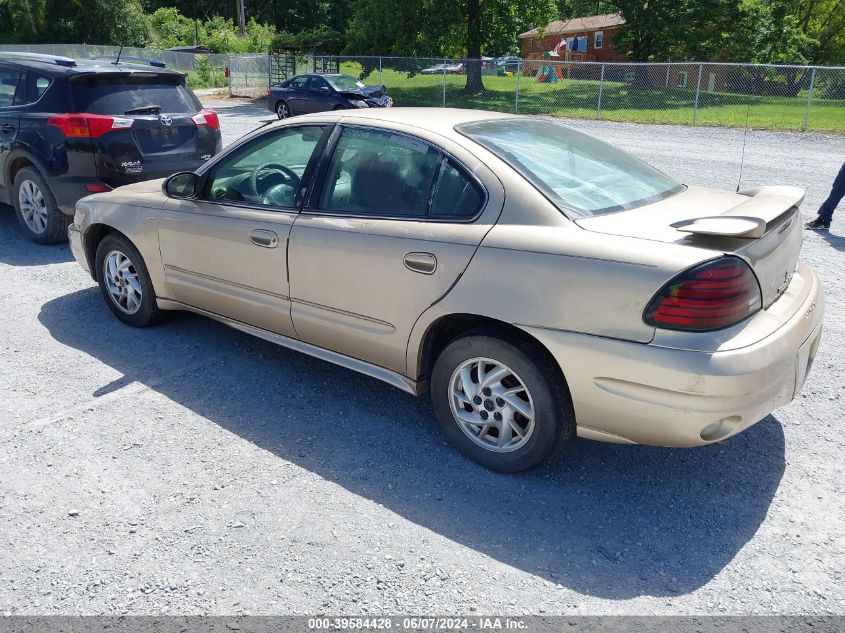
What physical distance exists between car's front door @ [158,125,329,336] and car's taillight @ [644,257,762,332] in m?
2.15

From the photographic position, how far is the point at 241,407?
4.29 meters

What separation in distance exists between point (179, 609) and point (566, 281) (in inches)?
79.1

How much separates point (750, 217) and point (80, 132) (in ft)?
20.6

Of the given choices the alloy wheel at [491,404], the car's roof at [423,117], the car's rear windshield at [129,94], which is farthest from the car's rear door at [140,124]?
the alloy wheel at [491,404]

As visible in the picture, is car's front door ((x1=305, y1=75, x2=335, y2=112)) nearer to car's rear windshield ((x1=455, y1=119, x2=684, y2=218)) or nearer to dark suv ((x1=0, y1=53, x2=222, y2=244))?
dark suv ((x1=0, y1=53, x2=222, y2=244))

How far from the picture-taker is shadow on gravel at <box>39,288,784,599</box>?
301cm

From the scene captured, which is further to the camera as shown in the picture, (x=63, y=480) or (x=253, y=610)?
(x=63, y=480)

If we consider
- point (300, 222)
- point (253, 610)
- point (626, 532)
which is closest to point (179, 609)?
point (253, 610)

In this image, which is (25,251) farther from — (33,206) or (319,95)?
(319,95)

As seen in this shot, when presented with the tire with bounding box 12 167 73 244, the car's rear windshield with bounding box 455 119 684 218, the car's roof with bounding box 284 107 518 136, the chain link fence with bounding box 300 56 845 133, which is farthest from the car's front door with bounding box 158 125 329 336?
the chain link fence with bounding box 300 56 845 133

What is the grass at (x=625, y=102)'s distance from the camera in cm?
2186

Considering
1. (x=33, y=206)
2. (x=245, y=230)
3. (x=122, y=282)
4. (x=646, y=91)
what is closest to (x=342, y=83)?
(x=646, y=91)

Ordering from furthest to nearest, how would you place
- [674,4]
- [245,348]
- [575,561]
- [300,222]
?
1. [674,4]
2. [245,348]
3. [300,222]
4. [575,561]

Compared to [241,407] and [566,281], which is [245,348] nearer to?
[241,407]
